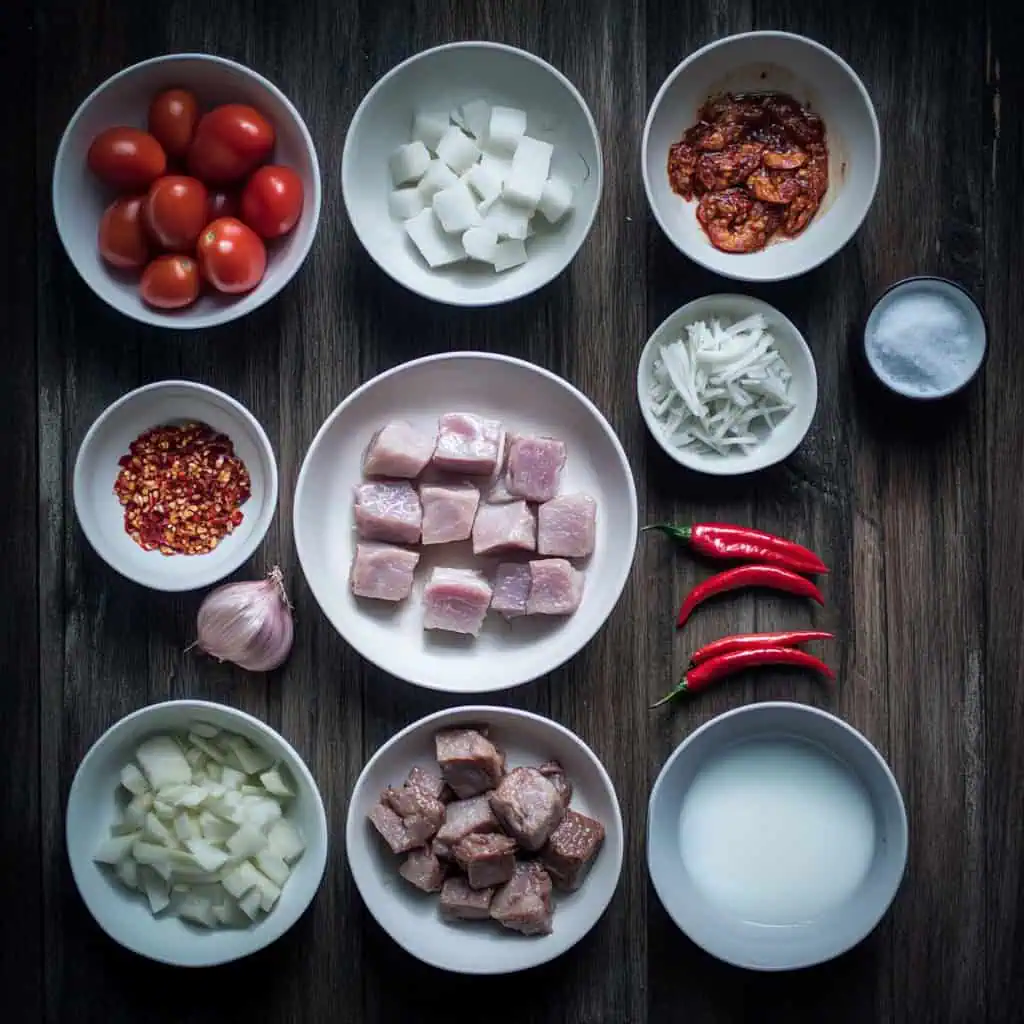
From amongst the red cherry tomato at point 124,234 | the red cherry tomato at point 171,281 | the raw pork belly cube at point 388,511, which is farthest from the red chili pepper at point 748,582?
the red cherry tomato at point 124,234

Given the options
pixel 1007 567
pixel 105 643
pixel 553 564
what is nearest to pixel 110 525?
pixel 105 643

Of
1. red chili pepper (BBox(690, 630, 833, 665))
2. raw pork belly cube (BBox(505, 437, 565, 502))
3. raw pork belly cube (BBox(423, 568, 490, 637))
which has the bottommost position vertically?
red chili pepper (BBox(690, 630, 833, 665))

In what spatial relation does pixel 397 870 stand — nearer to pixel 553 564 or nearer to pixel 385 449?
pixel 553 564

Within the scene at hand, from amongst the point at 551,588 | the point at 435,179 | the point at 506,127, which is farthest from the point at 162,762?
the point at 506,127

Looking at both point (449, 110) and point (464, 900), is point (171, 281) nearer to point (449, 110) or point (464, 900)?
point (449, 110)

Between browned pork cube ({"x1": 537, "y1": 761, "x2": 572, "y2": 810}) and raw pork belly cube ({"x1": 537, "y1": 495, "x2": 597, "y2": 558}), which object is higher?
raw pork belly cube ({"x1": 537, "y1": 495, "x2": 597, "y2": 558})

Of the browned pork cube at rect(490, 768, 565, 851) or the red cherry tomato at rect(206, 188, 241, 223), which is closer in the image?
the browned pork cube at rect(490, 768, 565, 851)

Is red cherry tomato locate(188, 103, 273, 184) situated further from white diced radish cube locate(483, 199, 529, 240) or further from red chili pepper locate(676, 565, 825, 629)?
red chili pepper locate(676, 565, 825, 629)

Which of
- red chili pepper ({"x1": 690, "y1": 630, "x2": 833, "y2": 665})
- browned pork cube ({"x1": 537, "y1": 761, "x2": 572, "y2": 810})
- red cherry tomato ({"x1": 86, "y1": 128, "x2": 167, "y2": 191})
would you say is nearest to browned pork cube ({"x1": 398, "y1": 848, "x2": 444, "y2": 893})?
browned pork cube ({"x1": 537, "y1": 761, "x2": 572, "y2": 810})
